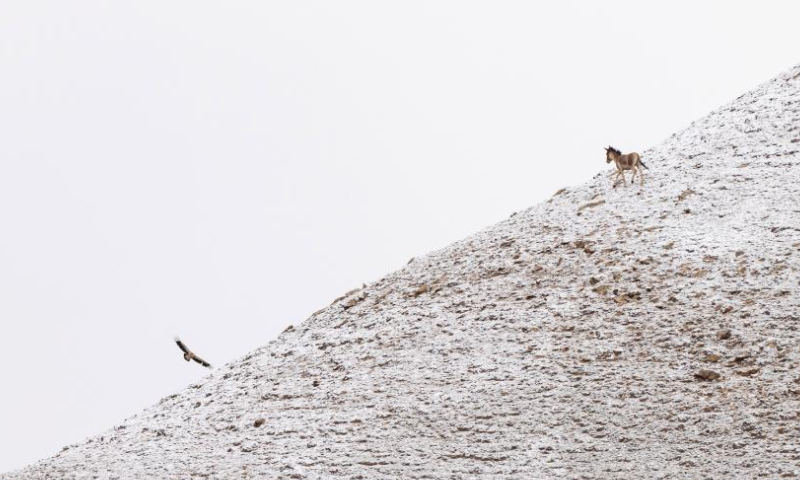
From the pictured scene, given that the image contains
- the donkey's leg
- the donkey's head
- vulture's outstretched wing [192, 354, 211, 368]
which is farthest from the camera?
vulture's outstretched wing [192, 354, 211, 368]

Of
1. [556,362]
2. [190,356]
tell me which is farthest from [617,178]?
[190,356]

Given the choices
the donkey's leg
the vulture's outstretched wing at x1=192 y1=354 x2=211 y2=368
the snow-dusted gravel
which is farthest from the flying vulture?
the donkey's leg

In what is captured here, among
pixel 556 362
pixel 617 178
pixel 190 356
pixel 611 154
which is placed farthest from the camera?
pixel 617 178

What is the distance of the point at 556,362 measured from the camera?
14.9 meters

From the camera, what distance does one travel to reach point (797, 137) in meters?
19.5

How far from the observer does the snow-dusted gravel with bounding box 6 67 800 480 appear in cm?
1295

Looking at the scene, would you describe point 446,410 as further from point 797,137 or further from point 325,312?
point 797,137

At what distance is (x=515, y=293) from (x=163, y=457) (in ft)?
20.9

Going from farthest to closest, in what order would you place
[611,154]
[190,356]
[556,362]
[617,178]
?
[617,178], [190,356], [611,154], [556,362]

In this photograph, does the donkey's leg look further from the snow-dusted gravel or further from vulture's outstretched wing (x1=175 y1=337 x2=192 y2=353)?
vulture's outstretched wing (x1=175 y1=337 x2=192 y2=353)

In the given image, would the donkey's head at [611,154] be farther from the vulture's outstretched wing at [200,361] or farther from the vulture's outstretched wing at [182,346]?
the vulture's outstretched wing at [182,346]

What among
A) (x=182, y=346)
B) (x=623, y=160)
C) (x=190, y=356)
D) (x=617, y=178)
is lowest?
(x=617, y=178)

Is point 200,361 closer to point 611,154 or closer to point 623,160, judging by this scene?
point 611,154

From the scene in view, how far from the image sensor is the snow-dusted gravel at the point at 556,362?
12.9 meters
